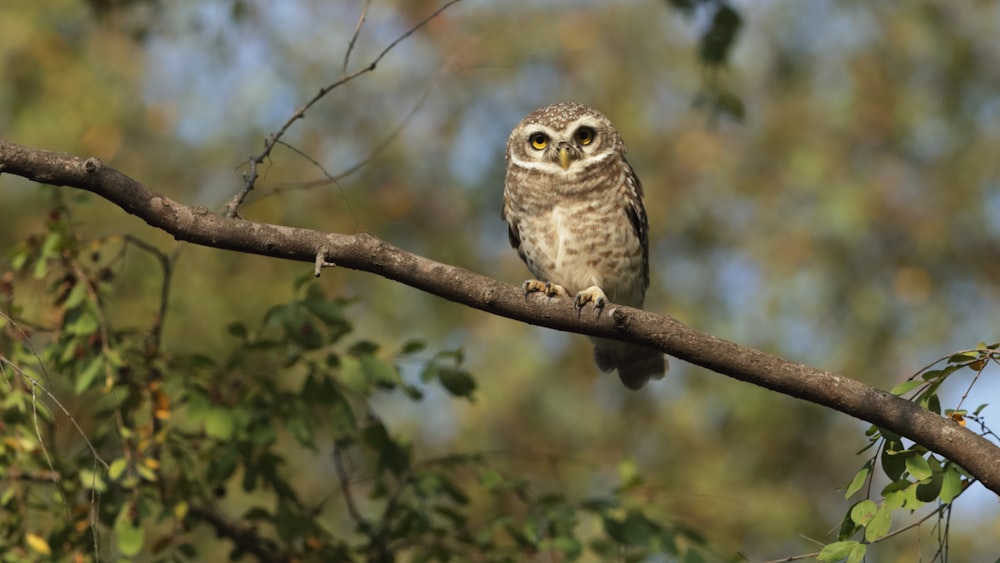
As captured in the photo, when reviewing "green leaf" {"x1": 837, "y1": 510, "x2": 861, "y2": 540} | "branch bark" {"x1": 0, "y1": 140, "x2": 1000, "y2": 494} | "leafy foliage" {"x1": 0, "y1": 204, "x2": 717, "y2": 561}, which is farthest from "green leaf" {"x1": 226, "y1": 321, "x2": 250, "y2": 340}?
"green leaf" {"x1": 837, "y1": 510, "x2": 861, "y2": 540}

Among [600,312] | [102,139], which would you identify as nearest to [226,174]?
[102,139]

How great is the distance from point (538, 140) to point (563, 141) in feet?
0.58

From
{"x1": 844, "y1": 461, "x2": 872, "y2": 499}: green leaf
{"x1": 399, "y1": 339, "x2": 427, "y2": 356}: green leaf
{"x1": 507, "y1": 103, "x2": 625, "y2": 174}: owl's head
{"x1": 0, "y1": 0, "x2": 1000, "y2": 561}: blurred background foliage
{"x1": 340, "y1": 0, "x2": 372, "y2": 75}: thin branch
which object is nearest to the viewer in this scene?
{"x1": 844, "y1": 461, "x2": 872, "y2": 499}: green leaf

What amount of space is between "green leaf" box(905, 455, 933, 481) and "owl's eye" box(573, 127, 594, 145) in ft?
8.65

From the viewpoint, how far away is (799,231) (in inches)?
374

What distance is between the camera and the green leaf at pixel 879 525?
2.30m

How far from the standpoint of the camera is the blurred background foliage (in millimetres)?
8672

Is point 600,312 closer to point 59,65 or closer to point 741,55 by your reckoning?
point 59,65

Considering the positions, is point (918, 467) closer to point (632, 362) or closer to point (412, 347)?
point (412, 347)

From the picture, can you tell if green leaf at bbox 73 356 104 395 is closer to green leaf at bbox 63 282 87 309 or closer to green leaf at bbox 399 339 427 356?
green leaf at bbox 63 282 87 309

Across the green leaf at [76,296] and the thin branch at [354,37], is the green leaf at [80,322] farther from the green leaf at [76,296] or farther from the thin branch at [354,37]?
the thin branch at [354,37]

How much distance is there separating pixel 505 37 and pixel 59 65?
3518 millimetres

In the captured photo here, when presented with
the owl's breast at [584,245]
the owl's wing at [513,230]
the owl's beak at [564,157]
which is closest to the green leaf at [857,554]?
the owl's breast at [584,245]

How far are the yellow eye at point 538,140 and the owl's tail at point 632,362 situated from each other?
83cm
